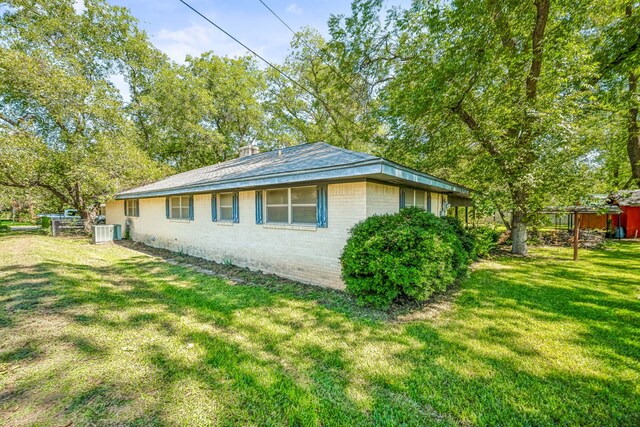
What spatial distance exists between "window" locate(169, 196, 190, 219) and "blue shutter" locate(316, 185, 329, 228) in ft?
22.5

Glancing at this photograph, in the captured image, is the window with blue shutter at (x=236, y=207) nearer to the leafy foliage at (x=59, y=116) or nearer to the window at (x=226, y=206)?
the window at (x=226, y=206)

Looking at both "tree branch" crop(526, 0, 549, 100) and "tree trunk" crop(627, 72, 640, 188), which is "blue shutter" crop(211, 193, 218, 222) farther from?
"tree trunk" crop(627, 72, 640, 188)

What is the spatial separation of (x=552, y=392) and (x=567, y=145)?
8.57 meters

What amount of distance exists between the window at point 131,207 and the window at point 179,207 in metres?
4.19

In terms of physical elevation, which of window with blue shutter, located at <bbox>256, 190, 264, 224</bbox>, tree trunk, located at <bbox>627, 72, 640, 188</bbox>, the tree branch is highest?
the tree branch

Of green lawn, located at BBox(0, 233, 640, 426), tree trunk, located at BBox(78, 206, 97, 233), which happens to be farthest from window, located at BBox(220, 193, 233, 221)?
tree trunk, located at BBox(78, 206, 97, 233)

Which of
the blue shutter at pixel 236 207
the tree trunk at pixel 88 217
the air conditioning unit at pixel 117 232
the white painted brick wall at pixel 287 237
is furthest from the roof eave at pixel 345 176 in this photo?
the tree trunk at pixel 88 217

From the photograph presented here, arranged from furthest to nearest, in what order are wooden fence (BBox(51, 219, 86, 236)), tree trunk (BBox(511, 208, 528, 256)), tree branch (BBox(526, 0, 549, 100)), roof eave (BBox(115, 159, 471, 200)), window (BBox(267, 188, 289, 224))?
wooden fence (BBox(51, 219, 86, 236))
tree trunk (BBox(511, 208, 528, 256))
tree branch (BBox(526, 0, 549, 100))
window (BBox(267, 188, 289, 224))
roof eave (BBox(115, 159, 471, 200))

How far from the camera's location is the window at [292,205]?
667 cm

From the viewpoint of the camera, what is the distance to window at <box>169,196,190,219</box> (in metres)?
10.7

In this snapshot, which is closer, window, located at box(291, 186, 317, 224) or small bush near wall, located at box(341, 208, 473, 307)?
small bush near wall, located at box(341, 208, 473, 307)

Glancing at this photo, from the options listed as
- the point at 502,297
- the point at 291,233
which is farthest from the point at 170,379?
the point at 502,297

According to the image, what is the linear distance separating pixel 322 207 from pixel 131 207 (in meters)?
13.8

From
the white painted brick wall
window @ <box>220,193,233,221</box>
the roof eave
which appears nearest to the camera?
the roof eave
